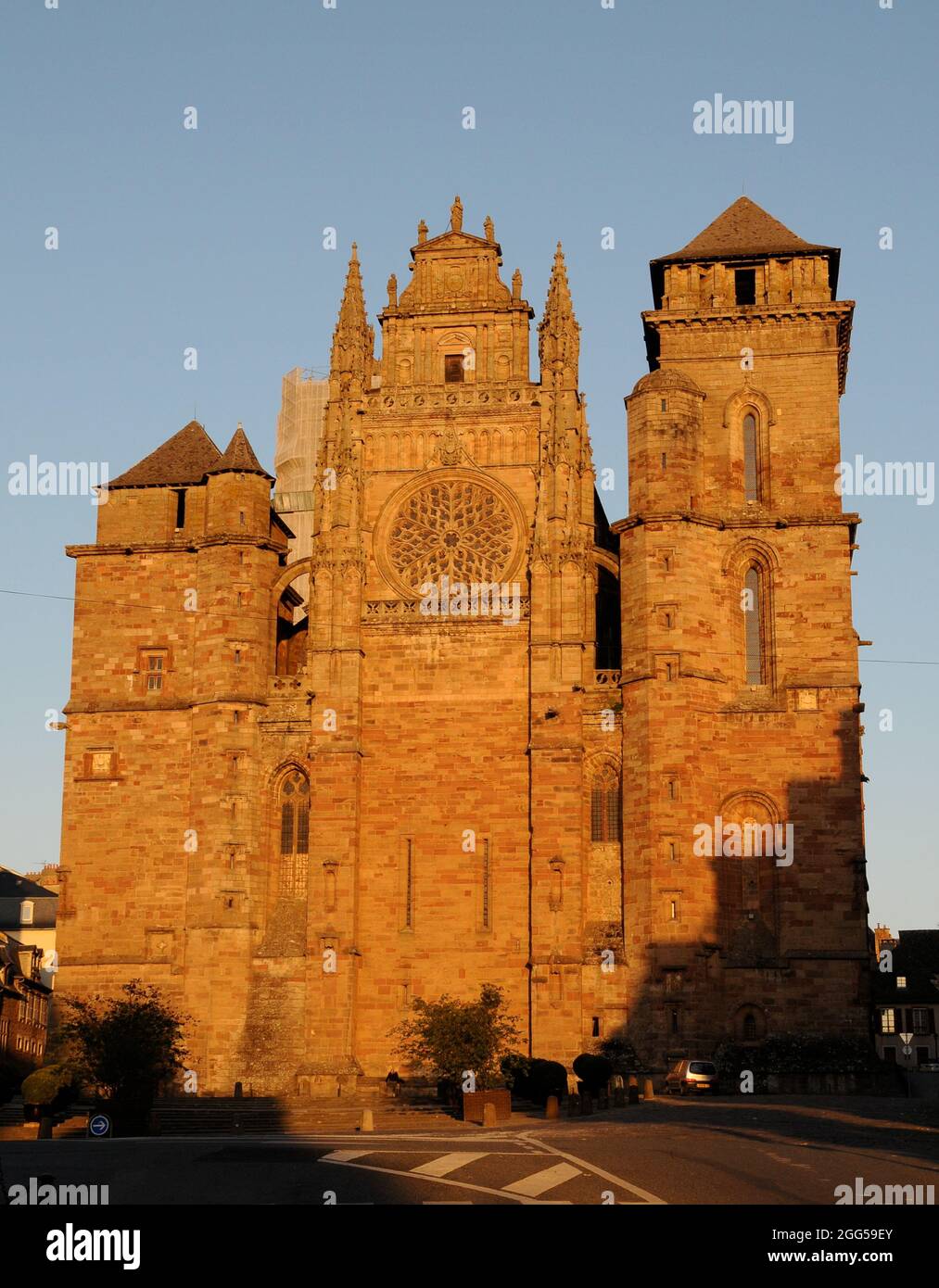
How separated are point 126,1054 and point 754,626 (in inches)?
840

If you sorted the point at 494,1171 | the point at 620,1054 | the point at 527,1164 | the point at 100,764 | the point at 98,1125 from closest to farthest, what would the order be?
the point at 494,1171 < the point at 527,1164 < the point at 98,1125 < the point at 620,1054 < the point at 100,764

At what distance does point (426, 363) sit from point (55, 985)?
21.0 meters

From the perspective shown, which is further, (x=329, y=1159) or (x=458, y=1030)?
(x=458, y=1030)

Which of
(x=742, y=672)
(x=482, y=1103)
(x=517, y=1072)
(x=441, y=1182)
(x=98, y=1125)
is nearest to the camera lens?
(x=441, y=1182)

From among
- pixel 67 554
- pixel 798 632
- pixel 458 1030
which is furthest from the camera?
pixel 67 554

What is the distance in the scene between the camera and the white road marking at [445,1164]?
22969mm

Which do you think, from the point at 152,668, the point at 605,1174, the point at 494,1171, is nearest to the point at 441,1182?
the point at 494,1171

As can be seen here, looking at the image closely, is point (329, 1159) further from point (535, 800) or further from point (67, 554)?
point (67, 554)

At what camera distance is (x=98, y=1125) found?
35.7 m

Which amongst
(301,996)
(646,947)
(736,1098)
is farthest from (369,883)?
(736,1098)

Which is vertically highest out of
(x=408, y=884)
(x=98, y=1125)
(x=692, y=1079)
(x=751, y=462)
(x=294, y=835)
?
(x=751, y=462)

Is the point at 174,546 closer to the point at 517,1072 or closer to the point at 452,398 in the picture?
the point at 452,398

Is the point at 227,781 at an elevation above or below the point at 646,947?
above

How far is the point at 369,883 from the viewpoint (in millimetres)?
48844
